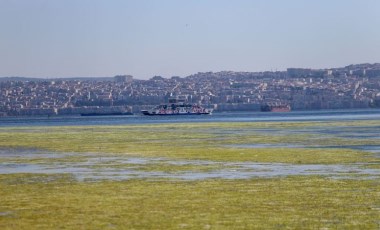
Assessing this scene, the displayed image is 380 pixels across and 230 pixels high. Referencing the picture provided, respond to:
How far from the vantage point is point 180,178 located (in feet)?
107

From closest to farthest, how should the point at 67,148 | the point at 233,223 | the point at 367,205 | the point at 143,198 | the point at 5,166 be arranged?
the point at 233,223, the point at 367,205, the point at 143,198, the point at 5,166, the point at 67,148

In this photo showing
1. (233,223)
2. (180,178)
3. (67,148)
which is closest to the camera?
(233,223)

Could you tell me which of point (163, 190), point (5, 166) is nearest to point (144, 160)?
point (5, 166)

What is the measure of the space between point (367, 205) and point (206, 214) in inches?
152

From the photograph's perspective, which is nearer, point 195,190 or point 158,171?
point 195,190

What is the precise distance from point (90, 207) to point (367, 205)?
6.61 meters

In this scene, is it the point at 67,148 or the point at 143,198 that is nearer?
the point at 143,198

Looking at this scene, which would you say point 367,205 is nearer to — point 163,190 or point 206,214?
point 206,214

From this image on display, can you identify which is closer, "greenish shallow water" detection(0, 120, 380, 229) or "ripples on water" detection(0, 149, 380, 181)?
"greenish shallow water" detection(0, 120, 380, 229)

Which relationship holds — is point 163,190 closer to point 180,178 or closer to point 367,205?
point 180,178

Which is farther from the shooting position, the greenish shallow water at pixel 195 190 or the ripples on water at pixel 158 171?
the ripples on water at pixel 158 171

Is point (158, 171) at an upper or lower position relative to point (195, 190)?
lower

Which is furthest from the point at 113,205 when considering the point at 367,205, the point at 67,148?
the point at 67,148

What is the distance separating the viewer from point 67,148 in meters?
55.4
